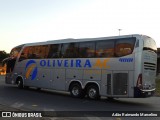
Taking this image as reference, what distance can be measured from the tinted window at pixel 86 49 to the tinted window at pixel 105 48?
14.5 inches

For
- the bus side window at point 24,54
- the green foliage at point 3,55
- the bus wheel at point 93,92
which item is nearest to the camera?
the bus wheel at point 93,92

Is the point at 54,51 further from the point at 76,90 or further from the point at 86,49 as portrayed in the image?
the point at 76,90

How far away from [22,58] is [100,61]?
8.33m

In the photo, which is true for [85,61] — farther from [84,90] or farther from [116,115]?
[116,115]

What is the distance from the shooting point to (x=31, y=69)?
2386 centimetres

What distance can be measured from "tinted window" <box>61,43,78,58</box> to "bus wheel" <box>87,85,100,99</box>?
2244 millimetres

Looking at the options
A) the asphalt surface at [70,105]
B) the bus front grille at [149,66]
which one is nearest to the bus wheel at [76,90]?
the asphalt surface at [70,105]

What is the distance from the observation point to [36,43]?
933 inches

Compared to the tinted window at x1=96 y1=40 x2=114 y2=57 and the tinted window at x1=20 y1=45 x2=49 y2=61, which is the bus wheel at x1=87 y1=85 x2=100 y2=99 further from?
the tinted window at x1=20 y1=45 x2=49 y2=61

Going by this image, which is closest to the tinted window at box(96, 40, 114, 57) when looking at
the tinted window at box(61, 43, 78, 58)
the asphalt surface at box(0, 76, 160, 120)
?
the tinted window at box(61, 43, 78, 58)

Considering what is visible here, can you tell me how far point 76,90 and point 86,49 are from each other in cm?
256

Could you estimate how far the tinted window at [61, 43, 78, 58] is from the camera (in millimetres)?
20203

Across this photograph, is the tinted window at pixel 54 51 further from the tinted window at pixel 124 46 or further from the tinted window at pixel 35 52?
the tinted window at pixel 124 46

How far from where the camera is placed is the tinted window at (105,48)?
1817 cm
